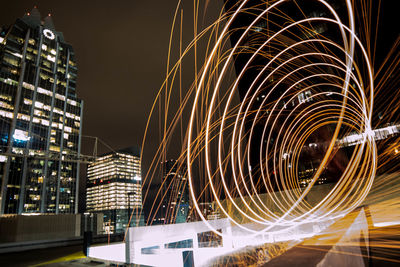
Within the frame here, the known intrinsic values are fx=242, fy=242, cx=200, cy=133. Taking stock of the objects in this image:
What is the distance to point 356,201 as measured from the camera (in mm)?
17531

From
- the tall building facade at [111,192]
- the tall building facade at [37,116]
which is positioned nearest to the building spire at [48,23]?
the tall building facade at [37,116]

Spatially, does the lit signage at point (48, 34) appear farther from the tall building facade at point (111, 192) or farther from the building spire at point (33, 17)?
the tall building facade at point (111, 192)

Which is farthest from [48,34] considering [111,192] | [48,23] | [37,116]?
[111,192]

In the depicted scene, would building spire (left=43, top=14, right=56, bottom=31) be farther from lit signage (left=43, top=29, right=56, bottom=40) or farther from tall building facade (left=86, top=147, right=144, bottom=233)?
tall building facade (left=86, top=147, right=144, bottom=233)

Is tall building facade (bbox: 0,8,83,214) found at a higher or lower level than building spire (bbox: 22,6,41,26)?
lower

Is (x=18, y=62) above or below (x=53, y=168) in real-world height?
above

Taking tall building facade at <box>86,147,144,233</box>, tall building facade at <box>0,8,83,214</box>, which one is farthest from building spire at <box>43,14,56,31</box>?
tall building facade at <box>86,147,144,233</box>

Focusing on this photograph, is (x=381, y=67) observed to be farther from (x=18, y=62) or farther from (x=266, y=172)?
(x=18, y=62)

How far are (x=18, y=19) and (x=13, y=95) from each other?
29086mm

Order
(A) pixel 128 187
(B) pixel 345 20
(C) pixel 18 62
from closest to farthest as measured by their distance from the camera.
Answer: (B) pixel 345 20 → (C) pixel 18 62 → (A) pixel 128 187

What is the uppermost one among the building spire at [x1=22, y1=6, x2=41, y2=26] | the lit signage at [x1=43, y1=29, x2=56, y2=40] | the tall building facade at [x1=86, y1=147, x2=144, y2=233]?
the building spire at [x1=22, y1=6, x2=41, y2=26]

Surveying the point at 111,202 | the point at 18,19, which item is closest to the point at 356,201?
the point at 18,19

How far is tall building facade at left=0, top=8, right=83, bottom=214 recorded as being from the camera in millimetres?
70000

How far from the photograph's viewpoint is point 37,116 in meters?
78.7
